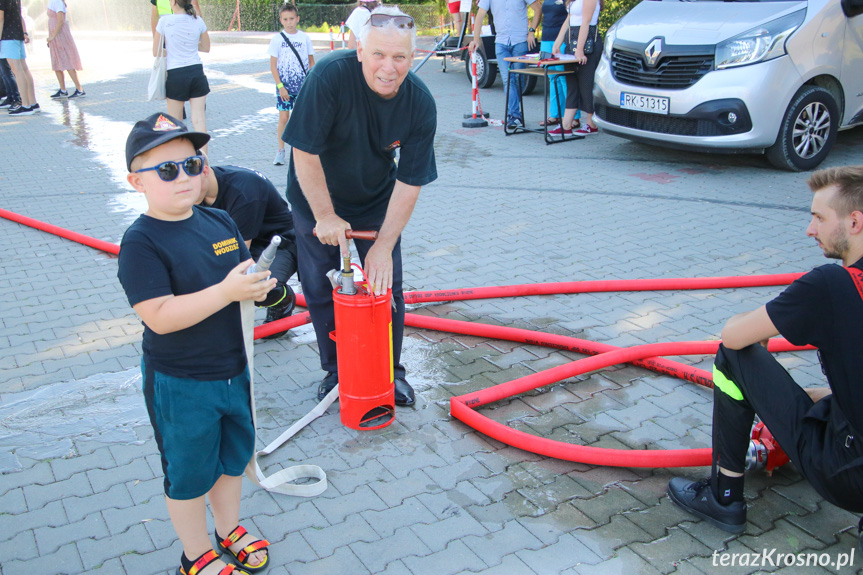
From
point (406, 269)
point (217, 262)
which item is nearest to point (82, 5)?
point (406, 269)

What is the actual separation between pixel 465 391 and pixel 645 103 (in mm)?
4773

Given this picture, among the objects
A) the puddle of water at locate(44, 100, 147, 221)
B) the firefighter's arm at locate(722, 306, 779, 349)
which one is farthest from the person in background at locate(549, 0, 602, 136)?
the firefighter's arm at locate(722, 306, 779, 349)

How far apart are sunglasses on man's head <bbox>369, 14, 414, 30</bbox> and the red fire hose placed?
1.66 meters

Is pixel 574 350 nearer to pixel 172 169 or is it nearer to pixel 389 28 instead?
pixel 389 28

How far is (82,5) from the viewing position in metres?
37.1

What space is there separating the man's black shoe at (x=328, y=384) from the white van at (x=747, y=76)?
489cm

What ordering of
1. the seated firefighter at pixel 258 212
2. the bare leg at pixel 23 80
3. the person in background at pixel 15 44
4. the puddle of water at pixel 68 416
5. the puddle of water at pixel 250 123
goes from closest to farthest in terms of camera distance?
the puddle of water at pixel 68 416
the seated firefighter at pixel 258 212
the puddle of water at pixel 250 123
the person in background at pixel 15 44
the bare leg at pixel 23 80

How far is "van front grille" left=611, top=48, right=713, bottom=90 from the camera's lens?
6.99 m

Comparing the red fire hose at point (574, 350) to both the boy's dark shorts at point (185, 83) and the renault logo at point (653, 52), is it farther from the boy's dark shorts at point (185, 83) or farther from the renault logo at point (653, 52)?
the boy's dark shorts at point (185, 83)

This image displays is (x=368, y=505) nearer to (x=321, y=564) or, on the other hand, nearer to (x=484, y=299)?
(x=321, y=564)

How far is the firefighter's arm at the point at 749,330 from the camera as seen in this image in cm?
239

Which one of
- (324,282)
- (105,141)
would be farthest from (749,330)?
(105,141)

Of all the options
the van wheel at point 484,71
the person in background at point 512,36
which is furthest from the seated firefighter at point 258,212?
the van wheel at point 484,71

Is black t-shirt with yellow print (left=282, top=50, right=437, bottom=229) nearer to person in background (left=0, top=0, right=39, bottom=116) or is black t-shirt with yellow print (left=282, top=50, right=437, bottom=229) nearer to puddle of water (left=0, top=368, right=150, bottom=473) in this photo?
puddle of water (left=0, top=368, right=150, bottom=473)
